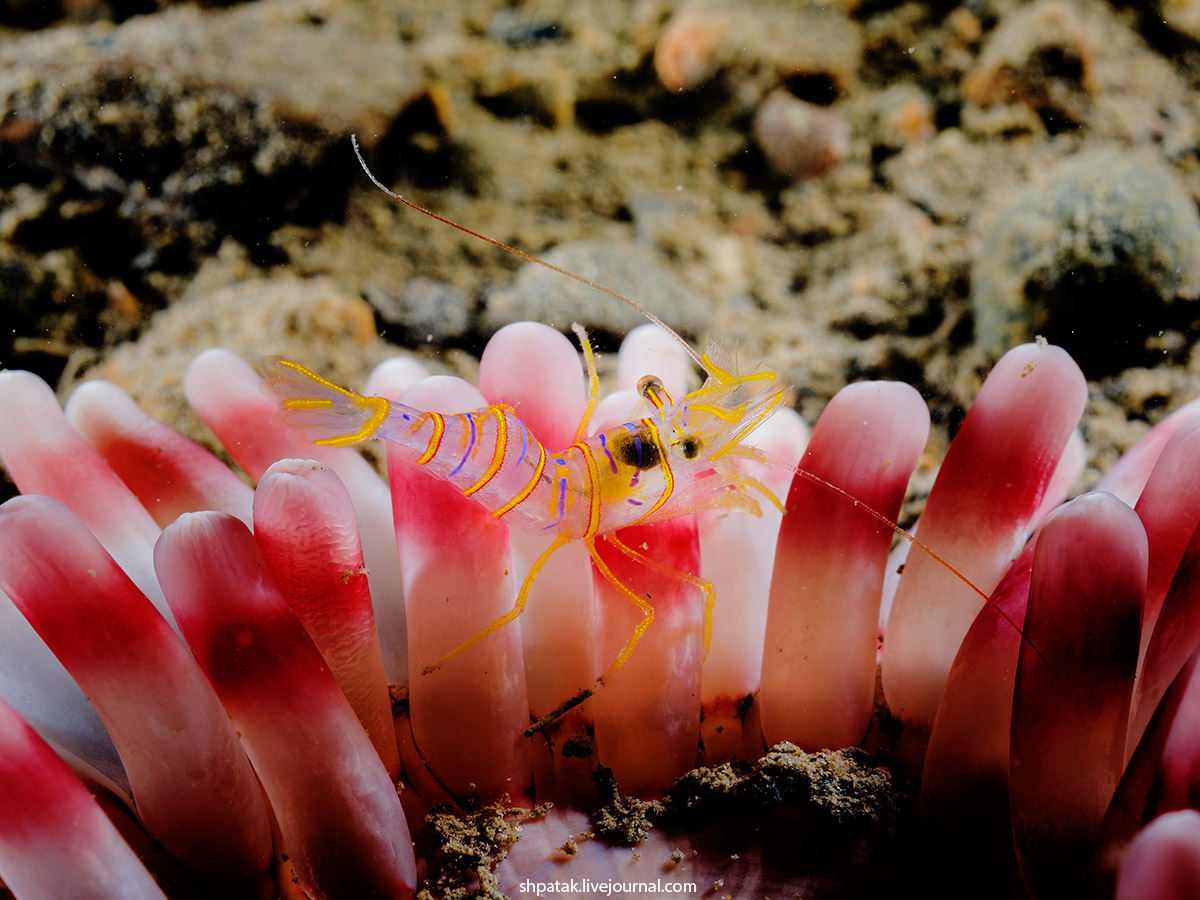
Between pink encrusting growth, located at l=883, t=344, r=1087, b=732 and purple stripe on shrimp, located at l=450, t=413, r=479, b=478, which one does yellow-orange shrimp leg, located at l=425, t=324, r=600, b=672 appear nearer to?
purple stripe on shrimp, located at l=450, t=413, r=479, b=478

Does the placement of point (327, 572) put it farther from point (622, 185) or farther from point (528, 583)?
point (622, 185)

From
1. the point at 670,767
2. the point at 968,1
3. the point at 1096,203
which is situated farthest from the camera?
the point at 968,1

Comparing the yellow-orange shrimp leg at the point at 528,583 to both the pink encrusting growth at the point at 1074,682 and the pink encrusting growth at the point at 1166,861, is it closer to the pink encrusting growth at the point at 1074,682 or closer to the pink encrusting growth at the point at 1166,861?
the pink encrusting growth at the point at 1074,682

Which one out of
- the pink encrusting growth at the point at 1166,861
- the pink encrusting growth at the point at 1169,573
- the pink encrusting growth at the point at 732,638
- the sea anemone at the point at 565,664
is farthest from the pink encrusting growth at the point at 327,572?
the pink encrusting growth at the point at 1169,573

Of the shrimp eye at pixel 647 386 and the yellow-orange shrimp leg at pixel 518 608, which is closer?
the yellow-orange shrimp leg at pixel 518 608

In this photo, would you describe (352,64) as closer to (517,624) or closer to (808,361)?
(808,361)

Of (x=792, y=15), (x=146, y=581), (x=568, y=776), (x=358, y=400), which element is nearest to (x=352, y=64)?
(x=792, y=15)

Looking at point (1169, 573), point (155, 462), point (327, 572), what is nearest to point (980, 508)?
point (1169, 573)
